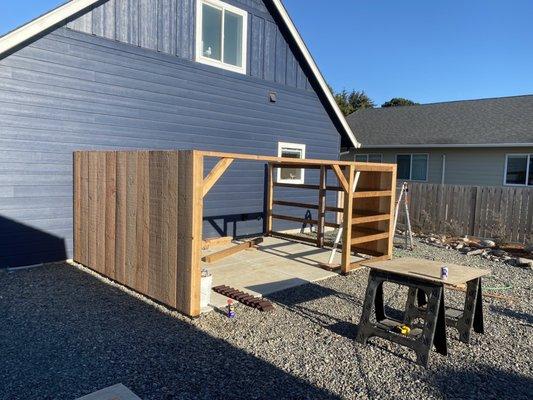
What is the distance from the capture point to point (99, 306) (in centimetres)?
500

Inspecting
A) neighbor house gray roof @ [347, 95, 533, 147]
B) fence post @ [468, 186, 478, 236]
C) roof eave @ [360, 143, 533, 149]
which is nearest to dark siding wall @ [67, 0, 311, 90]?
fence post @ [468, 186, 478, 236]

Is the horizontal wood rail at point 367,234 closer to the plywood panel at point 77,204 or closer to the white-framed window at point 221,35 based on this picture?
the white-framed window at point 221,35

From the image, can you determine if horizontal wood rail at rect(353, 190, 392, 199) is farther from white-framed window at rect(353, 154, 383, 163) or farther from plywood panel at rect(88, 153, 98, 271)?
white-framed window at rect(353, 154, 383, 163)

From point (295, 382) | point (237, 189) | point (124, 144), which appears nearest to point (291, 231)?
point (237, 189)

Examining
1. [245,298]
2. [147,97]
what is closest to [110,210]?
[245,298]

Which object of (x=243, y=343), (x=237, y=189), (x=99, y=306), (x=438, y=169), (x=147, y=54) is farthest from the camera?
(x=438, y=169)

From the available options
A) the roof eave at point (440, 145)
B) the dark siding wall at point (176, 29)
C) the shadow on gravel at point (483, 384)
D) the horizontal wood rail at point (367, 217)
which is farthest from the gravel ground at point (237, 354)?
the roof eave at point (440, 145)

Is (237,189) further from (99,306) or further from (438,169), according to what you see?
(438,169)

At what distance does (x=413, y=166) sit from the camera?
16.5 metres

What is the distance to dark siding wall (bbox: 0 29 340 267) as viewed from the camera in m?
6.40

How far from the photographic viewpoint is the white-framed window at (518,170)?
13633 mm

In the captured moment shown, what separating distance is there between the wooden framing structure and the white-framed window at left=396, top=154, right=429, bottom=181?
9210 millimetres

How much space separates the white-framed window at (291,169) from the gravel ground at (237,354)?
549 cm

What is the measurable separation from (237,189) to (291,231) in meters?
2.20
